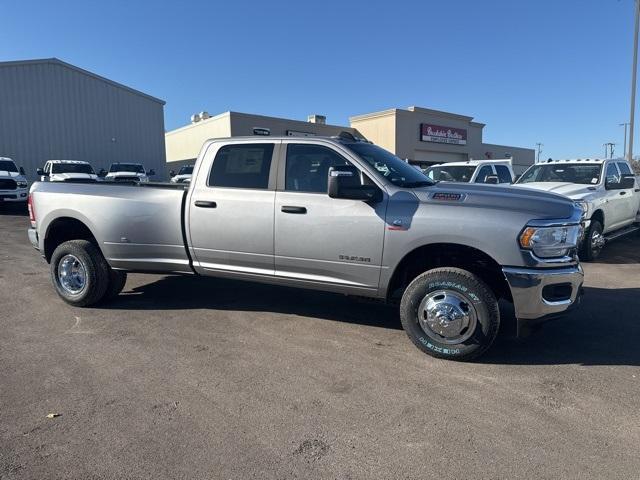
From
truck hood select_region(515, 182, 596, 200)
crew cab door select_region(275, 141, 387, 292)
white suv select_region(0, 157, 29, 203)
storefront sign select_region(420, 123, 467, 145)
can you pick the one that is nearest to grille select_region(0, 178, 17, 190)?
white suv select_region(0, 157, 29, 203)

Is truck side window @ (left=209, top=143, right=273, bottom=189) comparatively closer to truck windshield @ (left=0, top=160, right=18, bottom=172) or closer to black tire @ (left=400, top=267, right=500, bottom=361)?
black tire @ (left=400, top=267, right=500, bottom=361)

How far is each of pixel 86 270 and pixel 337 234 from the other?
3.12 m

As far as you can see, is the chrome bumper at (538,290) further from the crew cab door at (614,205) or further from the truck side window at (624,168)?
the truck side window at (624,168)

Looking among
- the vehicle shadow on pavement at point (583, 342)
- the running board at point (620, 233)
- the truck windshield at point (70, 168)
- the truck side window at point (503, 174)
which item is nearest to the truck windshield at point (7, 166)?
the truck windshield at point (70, 168)

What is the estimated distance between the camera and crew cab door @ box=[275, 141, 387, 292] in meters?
4.39

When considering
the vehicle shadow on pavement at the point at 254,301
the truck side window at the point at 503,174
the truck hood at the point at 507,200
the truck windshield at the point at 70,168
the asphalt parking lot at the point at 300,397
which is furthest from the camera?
the truck windshield at the point at 70,168

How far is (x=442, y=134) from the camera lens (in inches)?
1521

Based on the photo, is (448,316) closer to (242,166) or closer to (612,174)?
(242,166)

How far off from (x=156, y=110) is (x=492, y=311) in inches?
1257

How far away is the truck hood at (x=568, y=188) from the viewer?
859 cm

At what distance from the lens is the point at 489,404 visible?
11.2ft

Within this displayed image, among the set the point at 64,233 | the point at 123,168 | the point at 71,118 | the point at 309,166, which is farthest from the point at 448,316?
the point at 71,118

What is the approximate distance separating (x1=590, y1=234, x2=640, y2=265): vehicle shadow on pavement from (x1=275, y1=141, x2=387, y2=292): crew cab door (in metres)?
6.55

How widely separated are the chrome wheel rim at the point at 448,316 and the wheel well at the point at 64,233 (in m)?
3.98
